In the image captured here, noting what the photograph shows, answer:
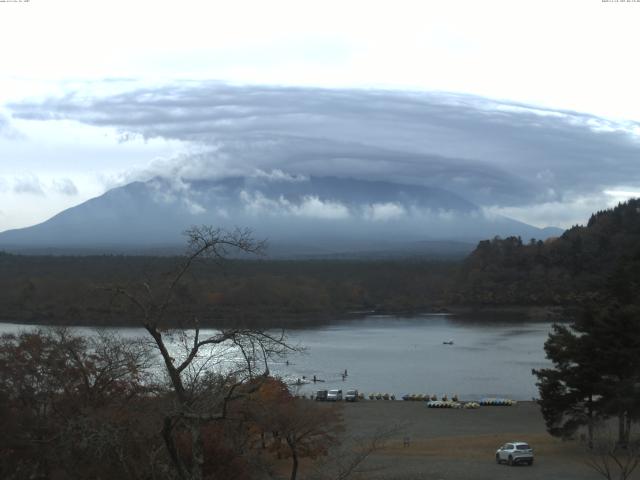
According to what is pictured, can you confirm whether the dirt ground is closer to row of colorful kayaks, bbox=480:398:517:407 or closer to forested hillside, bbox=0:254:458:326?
row of colorful kayaks, bbox=480:398:517:407

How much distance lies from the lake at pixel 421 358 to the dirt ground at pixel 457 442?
3337 mm

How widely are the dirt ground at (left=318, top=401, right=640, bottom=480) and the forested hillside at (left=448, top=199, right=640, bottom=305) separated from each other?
51085 mm

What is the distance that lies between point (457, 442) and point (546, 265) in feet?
232

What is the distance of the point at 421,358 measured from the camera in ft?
144

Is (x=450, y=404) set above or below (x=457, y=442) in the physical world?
below

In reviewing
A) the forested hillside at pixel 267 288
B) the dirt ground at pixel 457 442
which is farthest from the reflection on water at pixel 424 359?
the forested hillside at pixel 267 288

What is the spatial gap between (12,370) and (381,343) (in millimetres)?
37327

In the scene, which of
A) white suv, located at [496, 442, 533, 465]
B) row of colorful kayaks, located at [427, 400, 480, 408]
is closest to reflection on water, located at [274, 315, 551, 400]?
row of colorful kayaks, located at [427, 400, 480, 408]

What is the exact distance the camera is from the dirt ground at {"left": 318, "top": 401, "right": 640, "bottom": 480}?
1638 cm

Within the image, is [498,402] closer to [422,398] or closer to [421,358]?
[422,398]

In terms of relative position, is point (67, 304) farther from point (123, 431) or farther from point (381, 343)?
point (123, 431)

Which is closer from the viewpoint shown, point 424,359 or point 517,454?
point 517,454

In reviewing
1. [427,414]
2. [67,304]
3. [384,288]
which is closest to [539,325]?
[384,288]

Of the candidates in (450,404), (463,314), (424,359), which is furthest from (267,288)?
(450,404)
